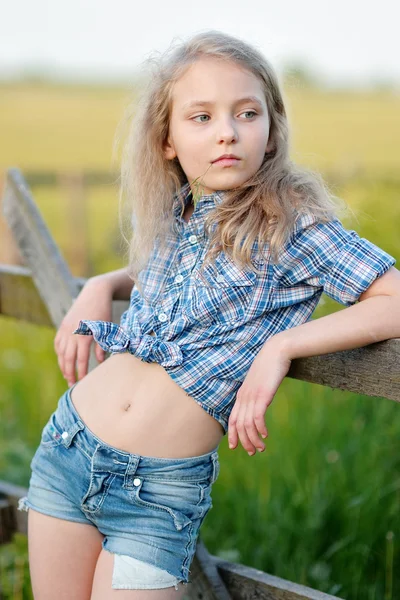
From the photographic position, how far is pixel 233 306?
5.74ft

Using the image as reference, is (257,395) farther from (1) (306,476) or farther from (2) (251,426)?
(1) (306,476)

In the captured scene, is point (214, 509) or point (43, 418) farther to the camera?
point (43, 418)

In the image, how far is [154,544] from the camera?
5.63 feet

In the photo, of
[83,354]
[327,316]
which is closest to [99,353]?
[83,354]

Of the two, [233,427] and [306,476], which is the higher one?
[233,427]

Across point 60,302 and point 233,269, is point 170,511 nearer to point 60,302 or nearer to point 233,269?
point 233,269

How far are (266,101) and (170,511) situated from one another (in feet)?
3.09

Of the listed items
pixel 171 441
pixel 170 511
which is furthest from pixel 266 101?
pixel 170 511

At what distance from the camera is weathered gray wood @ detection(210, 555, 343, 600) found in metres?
1.95

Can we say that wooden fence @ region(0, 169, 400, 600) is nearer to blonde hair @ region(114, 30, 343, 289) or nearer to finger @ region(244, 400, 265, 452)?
finger @ region(244, 400, 265, 452)

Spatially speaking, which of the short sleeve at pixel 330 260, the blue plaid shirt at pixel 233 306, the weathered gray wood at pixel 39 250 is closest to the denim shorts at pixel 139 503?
the blue plaid shirt at pixel 233 306

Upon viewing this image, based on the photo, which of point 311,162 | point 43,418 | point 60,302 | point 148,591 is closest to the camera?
point 148,591

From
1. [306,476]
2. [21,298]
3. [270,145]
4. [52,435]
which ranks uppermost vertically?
[270,145]

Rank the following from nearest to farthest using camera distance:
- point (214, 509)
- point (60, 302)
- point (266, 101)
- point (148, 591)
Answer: point (148, 591)
point (266, 101)
point (60, 302)
point (214, 509)
